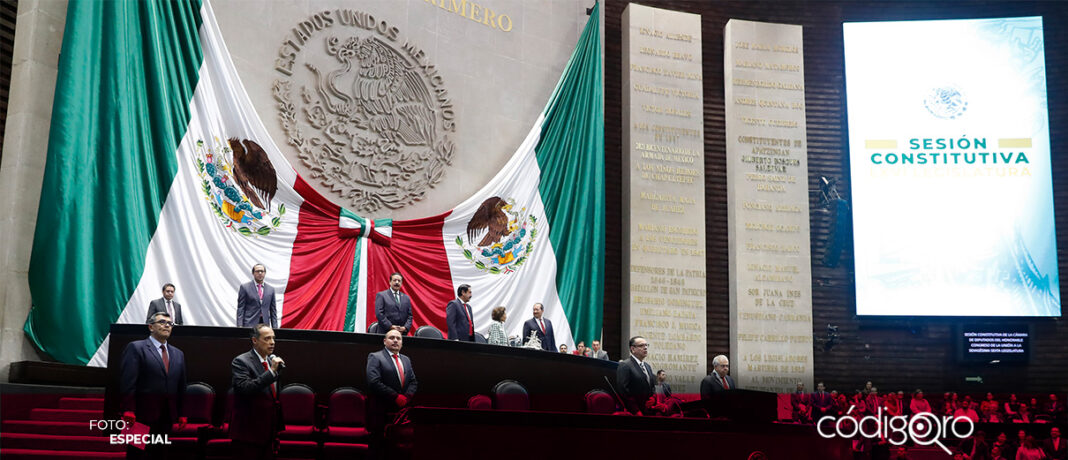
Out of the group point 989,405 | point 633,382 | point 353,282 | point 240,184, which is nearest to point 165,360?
point 633,382

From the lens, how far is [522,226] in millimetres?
13648

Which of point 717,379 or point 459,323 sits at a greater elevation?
point 459,323

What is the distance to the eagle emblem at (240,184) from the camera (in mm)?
10977

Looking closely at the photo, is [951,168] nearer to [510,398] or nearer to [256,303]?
[510,398]

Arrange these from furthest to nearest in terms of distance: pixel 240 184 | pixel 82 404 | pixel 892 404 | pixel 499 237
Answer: pixel 892 404 → pixel 499 237 → pixel 240 184 → pixel 82 404

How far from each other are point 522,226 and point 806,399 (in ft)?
15.8

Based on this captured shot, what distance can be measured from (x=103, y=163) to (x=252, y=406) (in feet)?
17.4

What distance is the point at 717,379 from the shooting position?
26.9ft

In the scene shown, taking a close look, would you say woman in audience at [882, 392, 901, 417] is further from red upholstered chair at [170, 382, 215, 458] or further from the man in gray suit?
red upholstered chair at [170, 382, 215, 458]

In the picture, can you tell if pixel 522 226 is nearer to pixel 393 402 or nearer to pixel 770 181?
pixel 770 181

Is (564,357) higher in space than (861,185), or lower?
lower

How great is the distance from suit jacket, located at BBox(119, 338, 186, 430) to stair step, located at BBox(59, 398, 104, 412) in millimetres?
2309

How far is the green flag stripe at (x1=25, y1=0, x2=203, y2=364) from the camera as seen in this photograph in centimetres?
953

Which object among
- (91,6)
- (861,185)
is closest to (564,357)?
(91,6)
